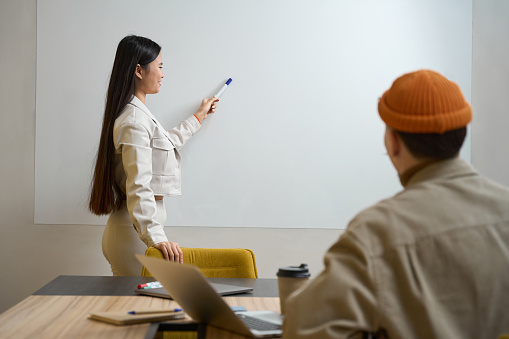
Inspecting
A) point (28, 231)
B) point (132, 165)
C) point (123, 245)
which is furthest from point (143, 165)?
point (28, 231)

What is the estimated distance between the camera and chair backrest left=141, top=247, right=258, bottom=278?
227 centimetres

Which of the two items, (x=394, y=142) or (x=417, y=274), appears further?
(x=394, y=142)

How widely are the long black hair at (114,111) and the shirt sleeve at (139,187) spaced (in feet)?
0.41

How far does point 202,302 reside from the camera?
115cm

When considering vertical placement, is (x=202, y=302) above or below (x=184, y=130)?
below

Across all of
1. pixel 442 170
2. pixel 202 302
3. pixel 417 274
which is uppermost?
pixel 442 170

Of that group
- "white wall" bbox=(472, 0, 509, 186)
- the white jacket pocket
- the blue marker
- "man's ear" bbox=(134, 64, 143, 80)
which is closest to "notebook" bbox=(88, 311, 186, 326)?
the white jacket pocket

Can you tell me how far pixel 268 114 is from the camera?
Answer: 3289 mm

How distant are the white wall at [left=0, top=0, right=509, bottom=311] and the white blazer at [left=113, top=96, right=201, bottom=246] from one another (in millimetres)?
695

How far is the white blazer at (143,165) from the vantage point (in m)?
2.39

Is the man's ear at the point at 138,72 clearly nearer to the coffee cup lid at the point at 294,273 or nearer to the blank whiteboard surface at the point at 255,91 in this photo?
the blank whiteboard surface at the point at 255,91

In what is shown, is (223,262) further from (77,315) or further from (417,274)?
(417,274)

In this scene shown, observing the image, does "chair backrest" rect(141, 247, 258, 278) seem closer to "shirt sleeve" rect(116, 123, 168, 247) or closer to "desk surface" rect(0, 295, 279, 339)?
"shirt sleeve" rect(116, 123, 168, 247)

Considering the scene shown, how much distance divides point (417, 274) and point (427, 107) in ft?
0.95
